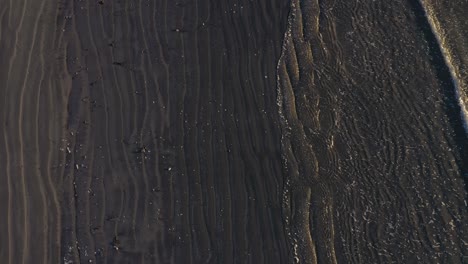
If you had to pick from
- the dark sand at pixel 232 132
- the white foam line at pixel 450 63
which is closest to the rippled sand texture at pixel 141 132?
the dark sand at pixel 232 132

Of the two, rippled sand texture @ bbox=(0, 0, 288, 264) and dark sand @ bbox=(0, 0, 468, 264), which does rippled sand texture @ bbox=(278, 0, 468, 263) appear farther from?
rippled sand texture @ bbox=(0, 0, 288, 264)

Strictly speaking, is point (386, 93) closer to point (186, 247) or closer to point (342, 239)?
point (342, 239)

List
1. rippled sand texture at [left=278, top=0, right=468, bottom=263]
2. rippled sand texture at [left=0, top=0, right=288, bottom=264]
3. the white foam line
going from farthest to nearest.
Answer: the white foam line → rippled sand texture at [left=278, top=0, right=468, bottom=263] → rippled sand texture at [left=0, top=0, right=288, bottom=264]

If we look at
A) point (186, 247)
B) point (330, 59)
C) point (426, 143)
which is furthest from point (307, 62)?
point (186, 247)

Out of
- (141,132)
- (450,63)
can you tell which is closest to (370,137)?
(450,63)

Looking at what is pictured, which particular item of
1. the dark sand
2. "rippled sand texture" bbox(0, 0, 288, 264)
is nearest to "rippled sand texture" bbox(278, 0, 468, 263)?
the dark sand

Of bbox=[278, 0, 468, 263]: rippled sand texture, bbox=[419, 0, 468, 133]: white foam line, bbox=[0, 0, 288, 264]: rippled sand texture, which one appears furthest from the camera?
bbox=[419, 0, 468, 133]: white foam line
